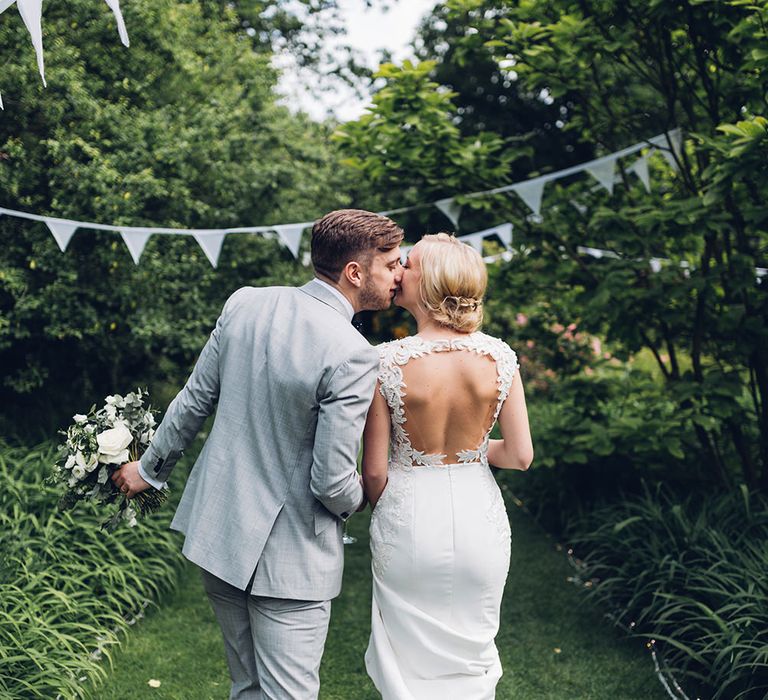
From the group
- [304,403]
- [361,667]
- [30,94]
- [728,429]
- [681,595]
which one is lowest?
[361,667]

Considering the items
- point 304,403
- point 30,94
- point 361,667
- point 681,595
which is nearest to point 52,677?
point 361,667

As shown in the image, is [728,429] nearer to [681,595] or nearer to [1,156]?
[681,595]

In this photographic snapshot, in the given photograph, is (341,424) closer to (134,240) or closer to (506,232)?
(134,240)

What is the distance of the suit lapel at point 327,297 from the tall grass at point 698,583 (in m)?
2.15

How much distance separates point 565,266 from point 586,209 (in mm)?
570

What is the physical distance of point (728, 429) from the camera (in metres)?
4.86

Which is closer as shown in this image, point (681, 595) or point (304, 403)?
point (304, 403)

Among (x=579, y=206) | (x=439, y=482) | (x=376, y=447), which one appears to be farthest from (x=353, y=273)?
(x=579, y=206)

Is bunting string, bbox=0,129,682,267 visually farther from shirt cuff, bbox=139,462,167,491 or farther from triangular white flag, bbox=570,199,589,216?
shirt cuff, bbox=139,462,167,491

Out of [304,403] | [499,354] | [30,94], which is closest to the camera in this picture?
[304,403]

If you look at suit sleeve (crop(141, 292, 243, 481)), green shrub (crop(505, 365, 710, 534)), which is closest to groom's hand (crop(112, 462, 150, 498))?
suit sleeve (crop(141, 292, 243, 481))

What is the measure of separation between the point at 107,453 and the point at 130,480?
11 centimetres

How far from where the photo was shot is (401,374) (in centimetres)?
236

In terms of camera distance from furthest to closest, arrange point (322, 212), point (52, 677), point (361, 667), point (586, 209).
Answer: point (322, 212) → point (586, 209) → point (361, 667) → point (52, 677)
